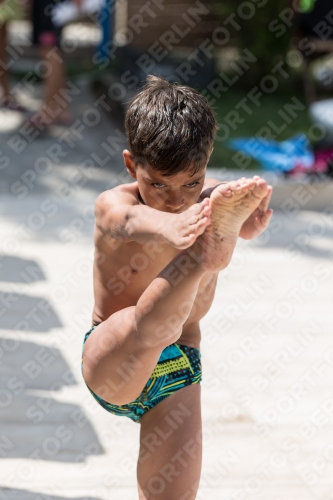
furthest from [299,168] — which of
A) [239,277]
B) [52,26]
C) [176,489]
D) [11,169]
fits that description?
[176,489]

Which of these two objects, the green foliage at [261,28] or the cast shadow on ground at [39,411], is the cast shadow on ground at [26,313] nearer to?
the cast shadow on ground at [39,411]

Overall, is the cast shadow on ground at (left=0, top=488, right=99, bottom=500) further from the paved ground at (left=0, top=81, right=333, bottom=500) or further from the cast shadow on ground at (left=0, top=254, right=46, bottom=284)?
the cast shadow on ground at (left=0, top=254, right=46, bottom=284)

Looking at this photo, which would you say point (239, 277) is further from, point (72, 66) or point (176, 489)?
point (72, 66)

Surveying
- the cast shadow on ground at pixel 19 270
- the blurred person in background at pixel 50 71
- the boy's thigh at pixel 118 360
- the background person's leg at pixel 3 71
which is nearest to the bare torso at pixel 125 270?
the boy's thigh at pixel 118 360

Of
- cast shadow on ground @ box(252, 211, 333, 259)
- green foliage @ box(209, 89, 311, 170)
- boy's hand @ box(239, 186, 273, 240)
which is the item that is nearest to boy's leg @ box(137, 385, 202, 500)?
boy's hand @ box(239, 186, 273, 240)

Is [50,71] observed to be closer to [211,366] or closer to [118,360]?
[211,366]

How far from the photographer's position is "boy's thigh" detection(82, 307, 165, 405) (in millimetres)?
2076

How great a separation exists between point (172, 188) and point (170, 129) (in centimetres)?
16

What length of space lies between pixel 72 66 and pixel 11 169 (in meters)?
4.56

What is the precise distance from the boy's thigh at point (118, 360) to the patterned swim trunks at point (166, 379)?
83mm

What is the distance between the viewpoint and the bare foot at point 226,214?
1813 mm

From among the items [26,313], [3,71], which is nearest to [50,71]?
[3,71]

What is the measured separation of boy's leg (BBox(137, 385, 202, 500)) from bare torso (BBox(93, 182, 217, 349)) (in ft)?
0.77

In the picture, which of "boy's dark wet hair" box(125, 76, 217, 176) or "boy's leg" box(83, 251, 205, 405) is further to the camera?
"boy's dark wet hair" box(125, 76, 217, 176)
